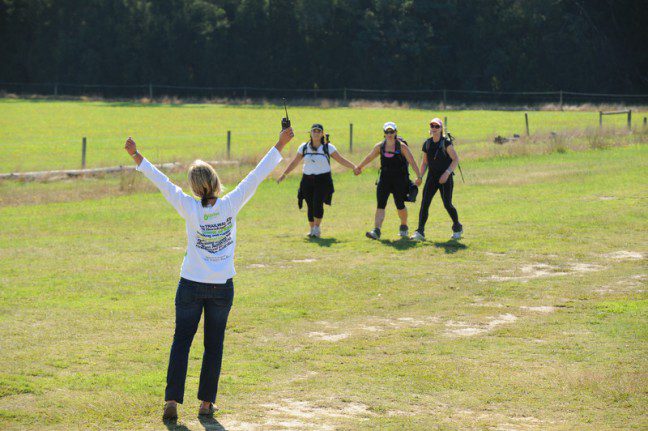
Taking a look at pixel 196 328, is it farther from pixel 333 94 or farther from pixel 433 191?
pixel 333 94

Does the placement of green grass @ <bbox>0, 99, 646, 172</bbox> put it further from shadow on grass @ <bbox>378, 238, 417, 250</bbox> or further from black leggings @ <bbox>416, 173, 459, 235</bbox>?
black leggings @ <bbox>416, 173, 459, 235</bbox>

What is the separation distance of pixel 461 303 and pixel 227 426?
15.7 ft

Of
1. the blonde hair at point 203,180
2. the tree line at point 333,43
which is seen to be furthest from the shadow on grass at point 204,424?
the tree line at point 333,43

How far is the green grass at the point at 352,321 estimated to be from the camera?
7.29m

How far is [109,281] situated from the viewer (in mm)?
12516

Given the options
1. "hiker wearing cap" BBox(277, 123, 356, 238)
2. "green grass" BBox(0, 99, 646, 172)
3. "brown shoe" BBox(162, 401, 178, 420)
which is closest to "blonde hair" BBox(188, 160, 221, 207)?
"brown shoe" BBox(162, 401, 178, 420)

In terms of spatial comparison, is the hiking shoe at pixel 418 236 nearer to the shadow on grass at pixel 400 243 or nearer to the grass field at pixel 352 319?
the shadow on grass at pixel 400 243

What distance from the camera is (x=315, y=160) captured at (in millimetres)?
15891

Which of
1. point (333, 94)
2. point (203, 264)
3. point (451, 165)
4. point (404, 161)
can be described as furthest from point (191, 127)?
point (203, 264)

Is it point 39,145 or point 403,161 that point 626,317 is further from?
point 39,145

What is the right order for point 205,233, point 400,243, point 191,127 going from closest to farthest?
point 205,233, point 400,243, point 191,127

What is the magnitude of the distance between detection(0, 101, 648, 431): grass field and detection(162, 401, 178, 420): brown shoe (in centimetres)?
13

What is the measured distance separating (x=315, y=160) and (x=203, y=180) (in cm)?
919

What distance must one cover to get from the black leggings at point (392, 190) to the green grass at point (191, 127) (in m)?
15.0
